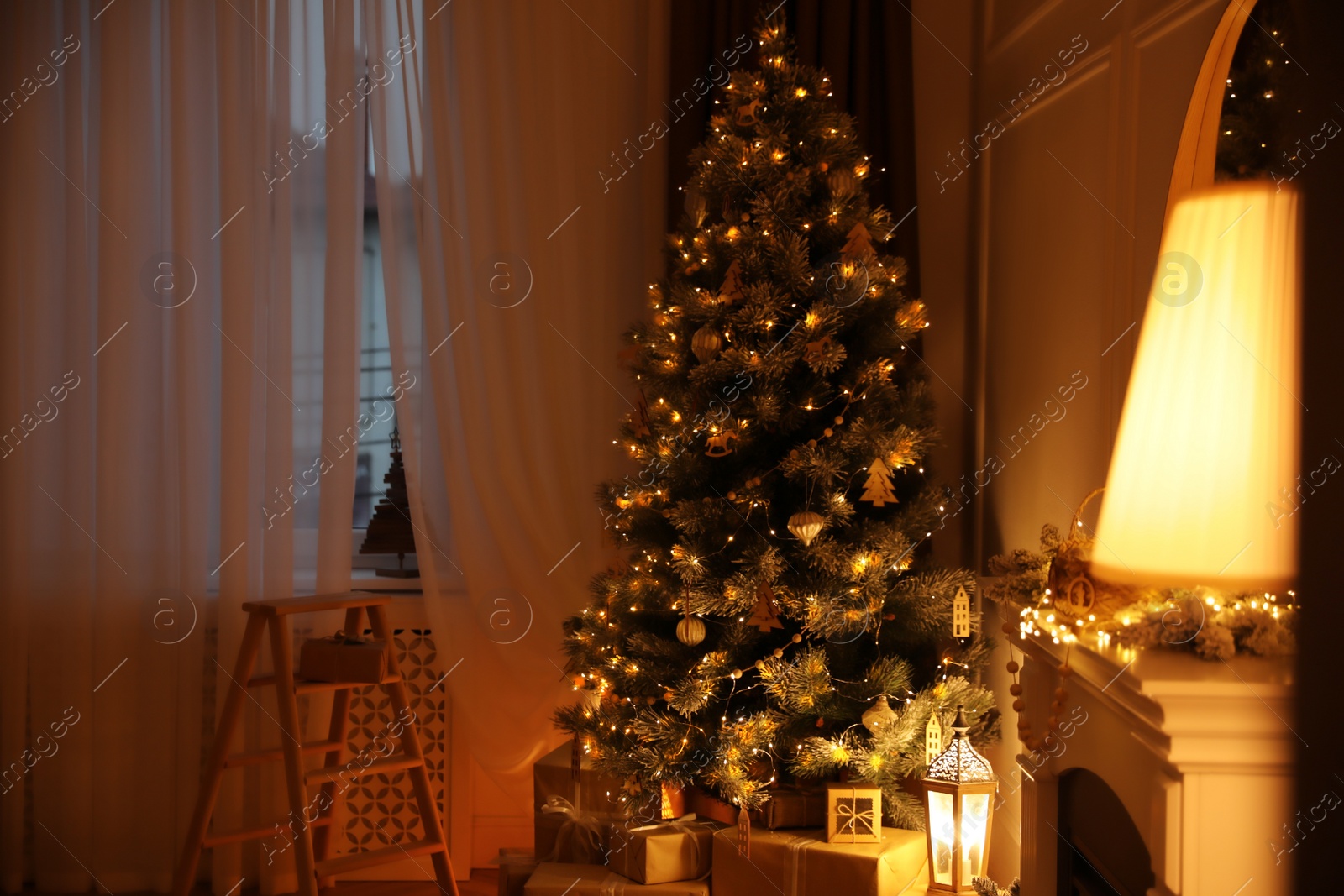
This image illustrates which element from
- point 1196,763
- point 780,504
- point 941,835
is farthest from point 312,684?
point 1196,763

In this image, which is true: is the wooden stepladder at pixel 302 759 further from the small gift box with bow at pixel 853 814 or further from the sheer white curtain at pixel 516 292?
the small gift box with bow at pixel 853 814

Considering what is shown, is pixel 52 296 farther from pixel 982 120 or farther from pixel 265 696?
pixel 982 120

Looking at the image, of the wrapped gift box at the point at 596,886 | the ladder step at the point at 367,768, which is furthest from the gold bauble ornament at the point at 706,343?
the ladder step at the point at 367,768

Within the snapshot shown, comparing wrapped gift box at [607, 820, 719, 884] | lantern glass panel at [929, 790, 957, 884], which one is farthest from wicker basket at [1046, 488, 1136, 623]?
wrapped gift box at [607, 820, 719, 884]

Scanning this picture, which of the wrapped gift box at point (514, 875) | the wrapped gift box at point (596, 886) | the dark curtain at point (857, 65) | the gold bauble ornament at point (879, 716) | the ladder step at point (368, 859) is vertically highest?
the dark curtain at point (857, 65)

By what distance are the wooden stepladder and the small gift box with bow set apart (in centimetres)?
121

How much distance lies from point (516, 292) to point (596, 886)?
167 centimetres

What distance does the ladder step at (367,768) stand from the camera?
258 centimetres

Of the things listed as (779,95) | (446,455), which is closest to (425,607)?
(446,455)

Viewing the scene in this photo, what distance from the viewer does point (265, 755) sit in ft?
8.66

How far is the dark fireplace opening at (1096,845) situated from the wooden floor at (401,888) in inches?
66.0

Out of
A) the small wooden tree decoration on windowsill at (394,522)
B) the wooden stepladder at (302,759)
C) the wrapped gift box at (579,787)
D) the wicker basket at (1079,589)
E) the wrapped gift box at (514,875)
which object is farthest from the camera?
the small wooden tree decoration on windowsill at (394,522)

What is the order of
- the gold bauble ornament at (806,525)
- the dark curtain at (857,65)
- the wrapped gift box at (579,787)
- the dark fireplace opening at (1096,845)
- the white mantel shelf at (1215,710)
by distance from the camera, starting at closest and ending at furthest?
the white mantel shelf at (1215,710)
the dark fireplace opening at (1096,845)
the gold bauble ornament at (806,525)
the wrapped gift box at (579,787)
the dark curtain at (857,65)

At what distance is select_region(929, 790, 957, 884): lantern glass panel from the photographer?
197 centimetres
